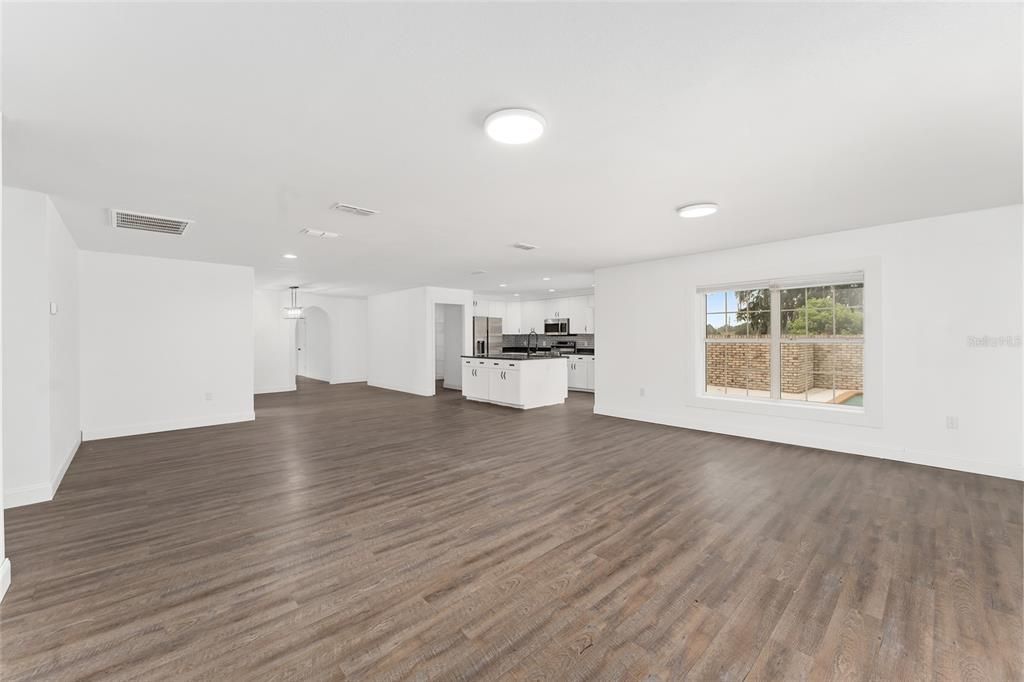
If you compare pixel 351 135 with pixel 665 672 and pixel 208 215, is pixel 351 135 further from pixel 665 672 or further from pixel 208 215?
pixel 665 672

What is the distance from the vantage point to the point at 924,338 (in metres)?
4.17

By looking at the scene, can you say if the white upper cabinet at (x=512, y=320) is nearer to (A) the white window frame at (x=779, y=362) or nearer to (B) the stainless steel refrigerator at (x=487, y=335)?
(B) the stainless steel refrigerator at (x=487, y=335)

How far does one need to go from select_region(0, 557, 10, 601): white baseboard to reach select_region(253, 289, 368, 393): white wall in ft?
25.5

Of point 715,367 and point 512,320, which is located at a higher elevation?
point 512,320

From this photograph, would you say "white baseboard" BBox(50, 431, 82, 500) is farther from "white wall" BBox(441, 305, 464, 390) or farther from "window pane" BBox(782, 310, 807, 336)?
"window pane" BBox(782, 310, 807, 336)

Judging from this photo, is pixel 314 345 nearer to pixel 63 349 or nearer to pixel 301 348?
pixel 301 348

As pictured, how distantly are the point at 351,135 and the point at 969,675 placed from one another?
3621mm

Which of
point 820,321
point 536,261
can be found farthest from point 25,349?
point 820,321

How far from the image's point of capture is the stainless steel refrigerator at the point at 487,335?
11094mm

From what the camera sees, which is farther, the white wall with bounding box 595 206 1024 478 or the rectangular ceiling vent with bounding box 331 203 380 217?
the white wall with bounding box 595 206 1024 478

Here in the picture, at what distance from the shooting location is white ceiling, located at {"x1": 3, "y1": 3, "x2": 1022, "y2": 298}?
1.53 m

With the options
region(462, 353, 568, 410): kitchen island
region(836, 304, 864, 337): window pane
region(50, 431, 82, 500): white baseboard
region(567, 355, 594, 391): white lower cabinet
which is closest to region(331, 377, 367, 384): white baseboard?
region(462, 353, 568, 410): kitchen island

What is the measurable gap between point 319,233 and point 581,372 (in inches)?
272

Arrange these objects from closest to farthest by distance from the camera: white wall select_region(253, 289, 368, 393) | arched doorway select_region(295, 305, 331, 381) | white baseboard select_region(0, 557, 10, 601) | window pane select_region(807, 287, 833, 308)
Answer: white baseboard select_region(0, 557, 10, 601) → window pane select_region(807, 287, 833, 308) → white wall select_region(253, 289, 368, 393) → arched doorway select_region(295, 305, 331, 381)
